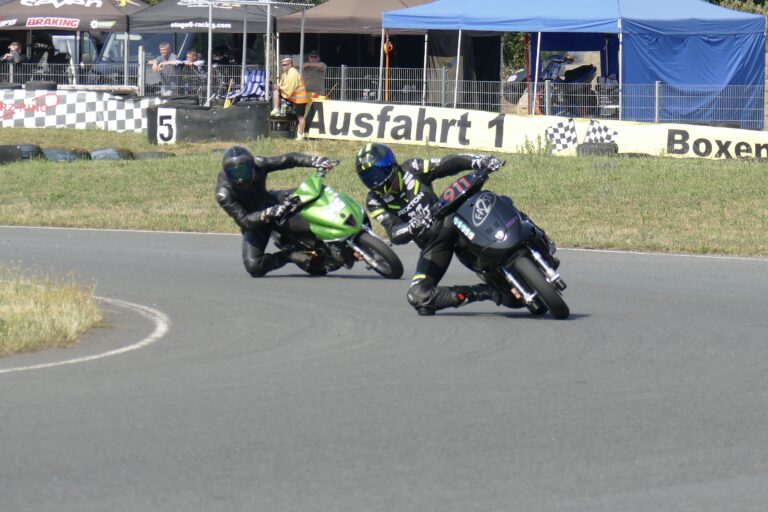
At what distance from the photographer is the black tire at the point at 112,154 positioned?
2206cm

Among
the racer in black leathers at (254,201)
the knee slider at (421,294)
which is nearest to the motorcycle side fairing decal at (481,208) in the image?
the knee slider at (421,294)

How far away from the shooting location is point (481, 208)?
884 centimetres

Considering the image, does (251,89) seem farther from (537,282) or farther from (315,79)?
(537,282)

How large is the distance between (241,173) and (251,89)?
1412 cm

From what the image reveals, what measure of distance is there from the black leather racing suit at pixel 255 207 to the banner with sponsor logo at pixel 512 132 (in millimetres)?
10183

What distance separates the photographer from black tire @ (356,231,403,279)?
37.0ft

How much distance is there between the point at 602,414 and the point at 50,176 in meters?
15.5

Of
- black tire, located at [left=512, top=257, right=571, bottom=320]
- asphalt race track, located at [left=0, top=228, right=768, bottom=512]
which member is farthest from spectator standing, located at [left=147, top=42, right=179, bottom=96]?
black tire, located at [left=512, top=257, right=571, bottom=320]

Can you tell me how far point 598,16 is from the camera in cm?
2584

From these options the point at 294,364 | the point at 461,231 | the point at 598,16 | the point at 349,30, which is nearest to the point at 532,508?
the point at 294,364

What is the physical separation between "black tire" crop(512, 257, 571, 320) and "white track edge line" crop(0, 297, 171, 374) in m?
2.42

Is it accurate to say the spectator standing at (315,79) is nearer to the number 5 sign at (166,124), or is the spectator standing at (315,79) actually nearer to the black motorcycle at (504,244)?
the number 5 sign at (166,124)

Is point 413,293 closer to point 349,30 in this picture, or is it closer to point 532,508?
point 532,508

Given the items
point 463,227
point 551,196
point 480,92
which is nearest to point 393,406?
point 463,227
